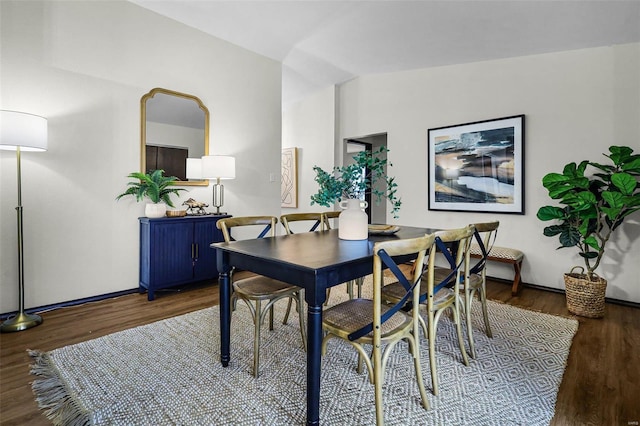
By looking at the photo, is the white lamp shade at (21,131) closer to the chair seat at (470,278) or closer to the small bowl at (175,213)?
the small bowl at (175,213)

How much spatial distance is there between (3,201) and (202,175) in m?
1.64

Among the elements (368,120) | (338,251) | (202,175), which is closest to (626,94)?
(368,120)

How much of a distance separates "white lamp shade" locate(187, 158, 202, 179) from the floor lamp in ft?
4.40

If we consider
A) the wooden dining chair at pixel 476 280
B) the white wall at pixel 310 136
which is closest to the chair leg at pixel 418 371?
the wooden dining chair at pixel 476 280

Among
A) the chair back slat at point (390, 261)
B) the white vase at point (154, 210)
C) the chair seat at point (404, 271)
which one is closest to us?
the chair back slat at point (390, 261)

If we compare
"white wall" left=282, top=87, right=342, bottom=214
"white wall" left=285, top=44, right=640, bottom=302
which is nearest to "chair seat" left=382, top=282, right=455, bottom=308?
"white wall" left=285, top=44, right=640, bottom=302

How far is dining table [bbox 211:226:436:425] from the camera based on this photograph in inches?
52.2

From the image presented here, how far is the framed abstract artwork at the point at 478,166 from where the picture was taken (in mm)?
3660

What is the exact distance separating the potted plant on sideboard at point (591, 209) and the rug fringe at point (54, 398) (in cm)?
A: 355

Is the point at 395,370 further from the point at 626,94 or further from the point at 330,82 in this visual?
the point at 330,82

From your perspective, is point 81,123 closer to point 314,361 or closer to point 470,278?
point 314,361

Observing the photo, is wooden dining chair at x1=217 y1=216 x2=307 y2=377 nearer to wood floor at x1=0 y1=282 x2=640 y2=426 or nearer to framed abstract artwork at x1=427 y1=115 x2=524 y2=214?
wood floor at x1=0 y1=282 x2=640 y2=426

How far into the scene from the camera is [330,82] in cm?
526

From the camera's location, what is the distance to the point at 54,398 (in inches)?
62.1
